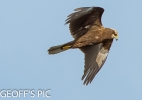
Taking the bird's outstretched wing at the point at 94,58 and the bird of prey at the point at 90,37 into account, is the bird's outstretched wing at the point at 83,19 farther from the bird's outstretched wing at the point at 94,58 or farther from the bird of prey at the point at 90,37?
the bird's outstretched wing at the point at 94,58

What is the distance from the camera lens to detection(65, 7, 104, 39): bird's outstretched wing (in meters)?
21.5

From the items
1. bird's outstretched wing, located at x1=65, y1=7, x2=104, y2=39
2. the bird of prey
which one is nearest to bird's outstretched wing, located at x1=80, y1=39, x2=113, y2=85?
the bird of prey

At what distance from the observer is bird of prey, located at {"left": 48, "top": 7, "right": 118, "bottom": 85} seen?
70.4 feet

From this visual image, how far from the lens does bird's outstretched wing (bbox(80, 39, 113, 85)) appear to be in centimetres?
2102

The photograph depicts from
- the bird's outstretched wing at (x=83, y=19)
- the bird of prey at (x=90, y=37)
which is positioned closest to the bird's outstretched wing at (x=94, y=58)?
the bird of prey at (x=90, y=37)

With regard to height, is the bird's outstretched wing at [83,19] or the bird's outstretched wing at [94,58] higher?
the bird's outstretched wing at [83,19]

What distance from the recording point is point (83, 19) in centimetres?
2181

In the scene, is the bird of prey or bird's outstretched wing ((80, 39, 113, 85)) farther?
the bird of prey

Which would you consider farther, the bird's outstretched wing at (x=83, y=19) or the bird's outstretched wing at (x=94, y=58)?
the bird's outstretched wing at (x=83, y=19)

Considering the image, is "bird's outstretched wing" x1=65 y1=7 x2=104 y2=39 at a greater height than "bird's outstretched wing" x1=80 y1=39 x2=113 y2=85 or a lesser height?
greater

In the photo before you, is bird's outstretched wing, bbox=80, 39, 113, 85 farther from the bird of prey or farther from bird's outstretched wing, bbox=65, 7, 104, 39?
bird's outstretched wing, bbox=65, 7, 104, 39

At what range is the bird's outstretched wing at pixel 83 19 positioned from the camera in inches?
845

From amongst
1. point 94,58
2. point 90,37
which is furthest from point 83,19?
point 94,58

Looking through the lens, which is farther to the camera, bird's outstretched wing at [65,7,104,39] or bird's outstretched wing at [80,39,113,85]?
bird's outstretched wing at [65,7,104,39]
